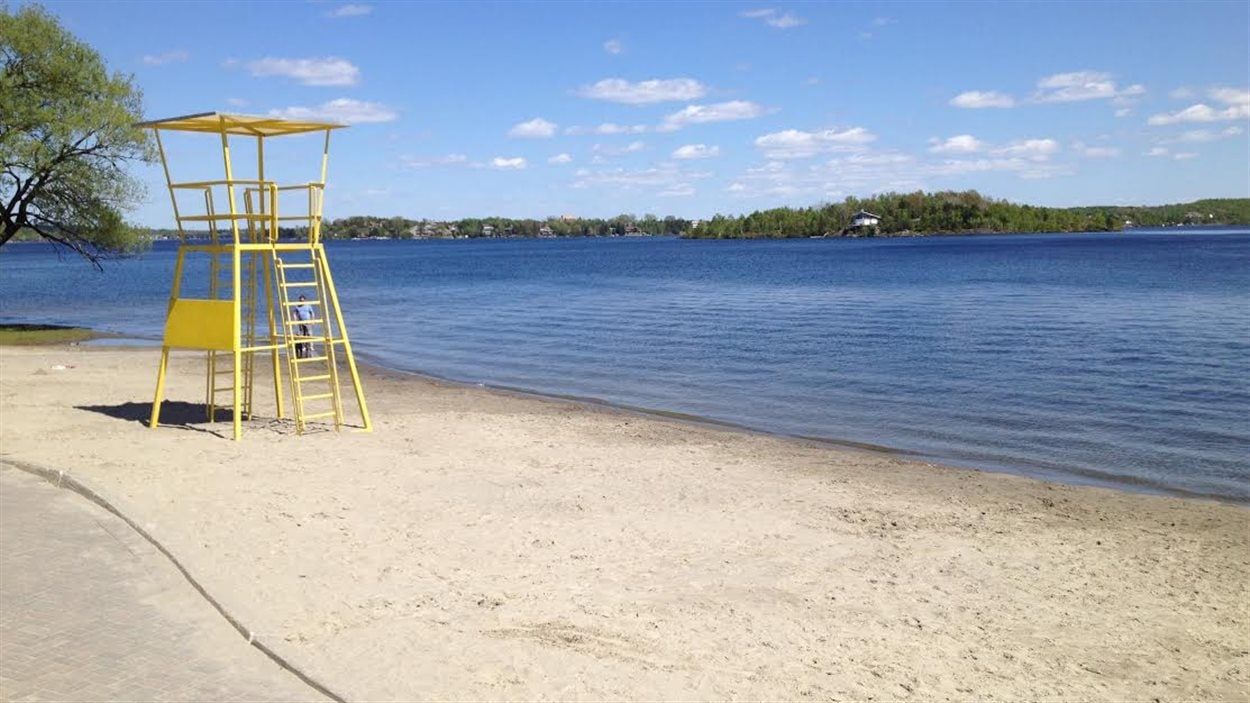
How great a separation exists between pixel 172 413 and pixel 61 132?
17.4m

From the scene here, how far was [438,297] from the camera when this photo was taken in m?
51.2

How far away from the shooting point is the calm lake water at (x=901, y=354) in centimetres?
1469

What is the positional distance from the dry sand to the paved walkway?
0.88 ft

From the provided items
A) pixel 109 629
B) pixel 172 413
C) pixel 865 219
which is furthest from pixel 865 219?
pixel 109 629

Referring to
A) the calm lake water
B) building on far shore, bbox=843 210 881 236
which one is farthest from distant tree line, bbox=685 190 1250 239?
the calm lake water

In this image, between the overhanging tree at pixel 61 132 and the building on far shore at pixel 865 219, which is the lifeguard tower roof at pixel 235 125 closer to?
the overhanging tree at pixel 61 132

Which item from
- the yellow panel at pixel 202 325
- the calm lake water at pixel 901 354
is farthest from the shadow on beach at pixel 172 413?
the calm lake water at pixel 901 354

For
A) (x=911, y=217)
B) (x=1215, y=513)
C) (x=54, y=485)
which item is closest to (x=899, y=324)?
(x=1215, y=513)

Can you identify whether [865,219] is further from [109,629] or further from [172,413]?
[109,629]

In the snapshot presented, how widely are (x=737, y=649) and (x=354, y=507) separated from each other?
4.46 meters

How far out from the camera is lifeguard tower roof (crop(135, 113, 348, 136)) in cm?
1232

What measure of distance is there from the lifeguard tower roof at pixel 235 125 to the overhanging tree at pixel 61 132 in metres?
17.8

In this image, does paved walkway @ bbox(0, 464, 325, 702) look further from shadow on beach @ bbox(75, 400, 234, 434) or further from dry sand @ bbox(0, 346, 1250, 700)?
shadow on beach @ bbox(75, 400, 234, 434)

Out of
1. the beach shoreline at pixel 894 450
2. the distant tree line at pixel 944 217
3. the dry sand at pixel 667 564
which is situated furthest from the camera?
the distant tree line at pixel 944 217
